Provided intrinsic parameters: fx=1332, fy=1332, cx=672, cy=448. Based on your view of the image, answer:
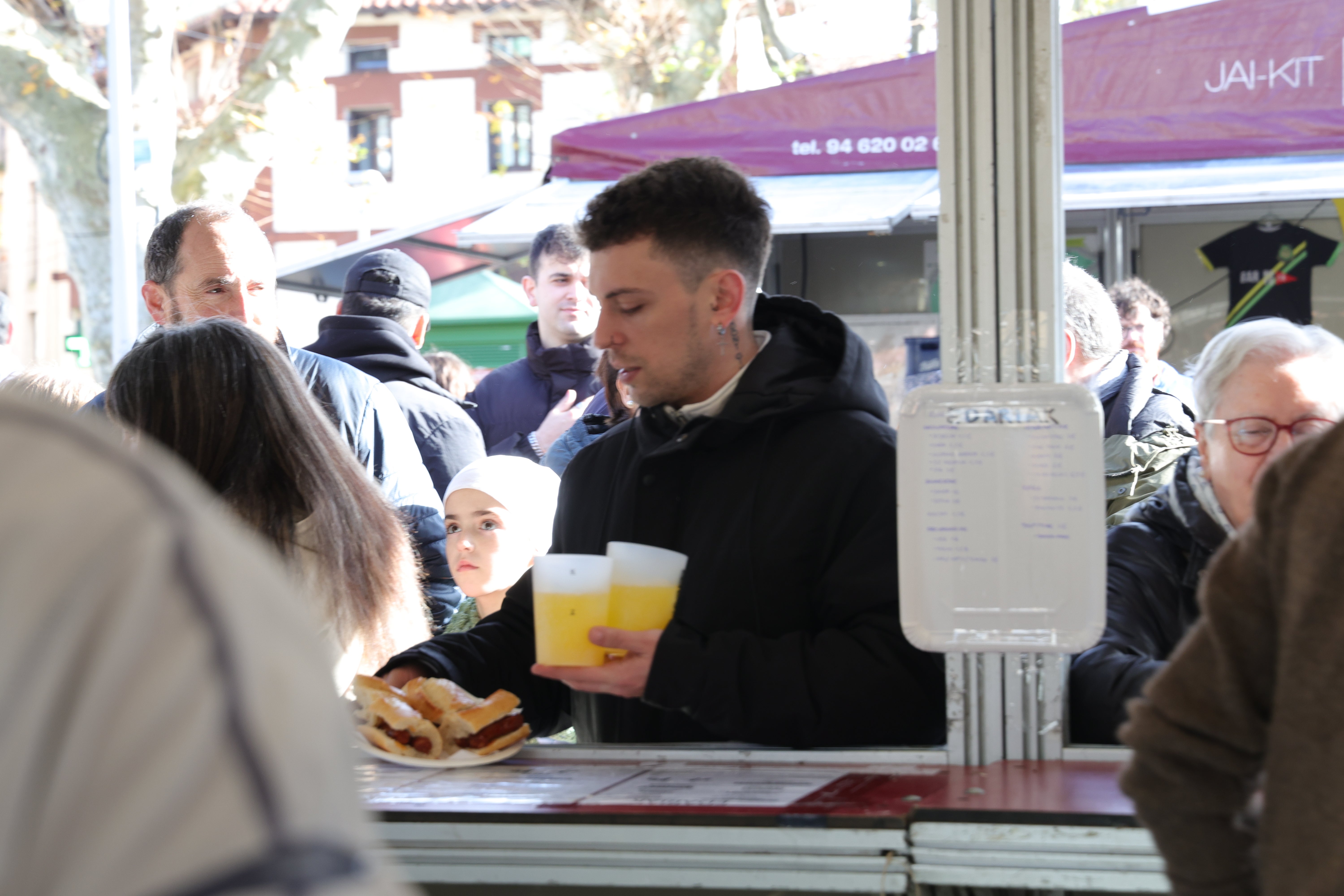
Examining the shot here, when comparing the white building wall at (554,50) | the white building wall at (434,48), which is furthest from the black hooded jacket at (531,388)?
the white building wall at (434,48)

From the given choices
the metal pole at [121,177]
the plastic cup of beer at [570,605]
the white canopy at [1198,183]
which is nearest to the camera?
the plastic cup of beer at [570,605]

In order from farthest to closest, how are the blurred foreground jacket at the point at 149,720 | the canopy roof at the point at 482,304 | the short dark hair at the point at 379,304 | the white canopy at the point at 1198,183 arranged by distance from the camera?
the canopy roof at the point at 482,304
the white canopy at the point at 1198,183
the short dark hair at the point at 379,304
the blurred foreground jacket at the point at 149,720

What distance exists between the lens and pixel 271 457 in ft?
6.95

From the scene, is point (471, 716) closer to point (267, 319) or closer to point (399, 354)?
point (267, 319)

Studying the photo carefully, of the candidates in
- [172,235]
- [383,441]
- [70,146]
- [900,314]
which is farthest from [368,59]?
[383,441]

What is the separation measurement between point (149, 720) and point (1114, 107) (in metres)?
5.79

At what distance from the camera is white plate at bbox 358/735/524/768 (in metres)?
1.78

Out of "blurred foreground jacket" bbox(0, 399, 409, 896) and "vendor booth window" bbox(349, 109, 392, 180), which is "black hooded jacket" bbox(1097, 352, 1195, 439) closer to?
"blurred foreground jacket" bbox(0, 399, 409, 896)

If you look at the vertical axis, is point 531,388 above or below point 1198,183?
below

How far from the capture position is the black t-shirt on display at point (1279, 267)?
593 centimetres

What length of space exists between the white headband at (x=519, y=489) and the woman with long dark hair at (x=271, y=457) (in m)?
1.03

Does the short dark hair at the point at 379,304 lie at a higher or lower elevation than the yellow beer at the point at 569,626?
higher

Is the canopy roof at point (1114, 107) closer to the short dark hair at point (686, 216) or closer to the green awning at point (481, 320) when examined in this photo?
the short dark hair at point (686, 216)

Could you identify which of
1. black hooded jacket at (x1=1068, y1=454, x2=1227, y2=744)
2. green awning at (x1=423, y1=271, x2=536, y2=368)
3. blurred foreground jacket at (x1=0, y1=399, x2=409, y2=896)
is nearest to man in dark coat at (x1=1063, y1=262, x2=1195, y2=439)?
black hooded jacket at (x1=1068, y1=454, x2=1227, y2=744)
